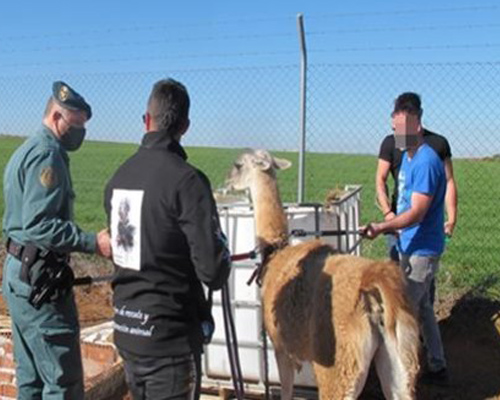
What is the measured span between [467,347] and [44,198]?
4.90m

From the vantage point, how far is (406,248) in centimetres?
550

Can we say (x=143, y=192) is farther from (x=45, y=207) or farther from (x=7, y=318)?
(x=7, y=318)

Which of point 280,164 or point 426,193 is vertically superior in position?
point 280,164

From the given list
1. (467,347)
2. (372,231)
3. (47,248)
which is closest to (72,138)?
(47,248)

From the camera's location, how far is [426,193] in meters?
5.13

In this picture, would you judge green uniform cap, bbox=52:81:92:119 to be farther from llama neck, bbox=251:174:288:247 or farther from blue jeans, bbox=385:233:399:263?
blue jeans, bbox=385:233:399:263

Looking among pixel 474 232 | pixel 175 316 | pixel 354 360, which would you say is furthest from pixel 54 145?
pixel 474 232

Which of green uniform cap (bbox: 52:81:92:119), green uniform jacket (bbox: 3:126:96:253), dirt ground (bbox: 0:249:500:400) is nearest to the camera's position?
green uniform jacket (bbox: 3:126:96:253)

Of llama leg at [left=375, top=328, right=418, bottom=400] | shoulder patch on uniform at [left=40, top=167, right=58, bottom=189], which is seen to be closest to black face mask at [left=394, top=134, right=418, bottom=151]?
llama leg at [left=375, top=328, right=418, bottom=400]

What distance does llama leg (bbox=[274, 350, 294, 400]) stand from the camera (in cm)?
511

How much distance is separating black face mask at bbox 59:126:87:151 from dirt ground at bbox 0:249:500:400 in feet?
11.3

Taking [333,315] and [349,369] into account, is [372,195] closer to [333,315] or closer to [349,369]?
[333,315]

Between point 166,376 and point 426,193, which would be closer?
point 166,376

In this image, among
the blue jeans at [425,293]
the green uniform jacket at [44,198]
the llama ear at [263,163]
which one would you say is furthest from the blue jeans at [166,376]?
the blue jeans at [425,293]
